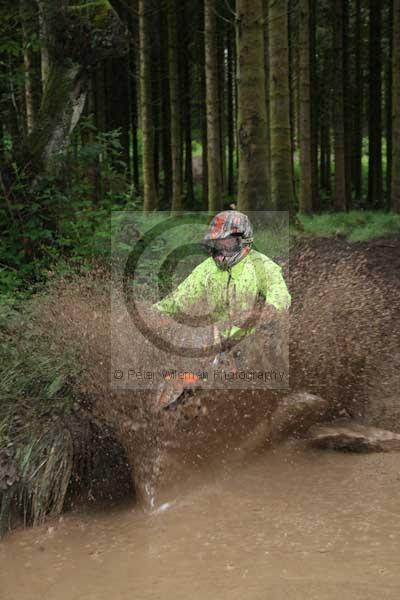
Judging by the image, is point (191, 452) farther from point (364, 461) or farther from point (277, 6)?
point (277, 6)

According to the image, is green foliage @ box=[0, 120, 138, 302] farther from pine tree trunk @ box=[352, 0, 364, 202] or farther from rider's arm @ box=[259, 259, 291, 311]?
pine tree trunk @ box=[352, 0, 364, 202]

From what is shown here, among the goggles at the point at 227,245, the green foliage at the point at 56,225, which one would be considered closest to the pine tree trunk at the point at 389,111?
the green foliage at the point at 56,225

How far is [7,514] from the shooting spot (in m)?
4.29

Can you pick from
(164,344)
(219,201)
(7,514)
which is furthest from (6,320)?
(219,201)

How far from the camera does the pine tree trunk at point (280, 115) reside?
11.9 m

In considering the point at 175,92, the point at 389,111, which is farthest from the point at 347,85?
the point at 175,92

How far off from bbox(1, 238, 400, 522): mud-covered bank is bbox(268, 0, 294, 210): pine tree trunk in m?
5.77

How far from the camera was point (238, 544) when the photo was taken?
3840 millimetres

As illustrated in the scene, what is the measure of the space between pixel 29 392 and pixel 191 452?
4.23 ft

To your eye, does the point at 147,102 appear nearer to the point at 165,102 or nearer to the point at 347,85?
the point at 347,85

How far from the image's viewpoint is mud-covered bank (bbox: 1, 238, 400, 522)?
4629 millimetres

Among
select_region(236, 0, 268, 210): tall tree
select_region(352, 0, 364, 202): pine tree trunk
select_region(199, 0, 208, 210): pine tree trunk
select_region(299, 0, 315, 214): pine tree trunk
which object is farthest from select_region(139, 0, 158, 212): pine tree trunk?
select_region(352, 0, 364, 202): pine tree trunk

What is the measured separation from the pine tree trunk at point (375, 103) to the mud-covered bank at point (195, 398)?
52.8ft

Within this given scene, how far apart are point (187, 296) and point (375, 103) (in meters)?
18.3
